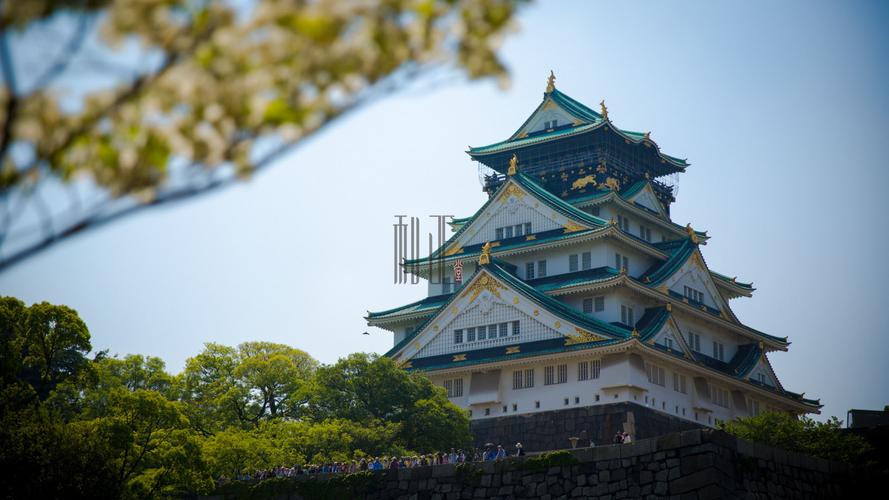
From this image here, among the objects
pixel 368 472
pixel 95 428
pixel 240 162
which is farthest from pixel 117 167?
pixel 368 472

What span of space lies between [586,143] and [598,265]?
31.1ft

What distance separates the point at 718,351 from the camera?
6662 centimetres

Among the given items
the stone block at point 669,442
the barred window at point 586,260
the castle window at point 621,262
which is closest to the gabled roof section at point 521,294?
the barred window at point 586,260

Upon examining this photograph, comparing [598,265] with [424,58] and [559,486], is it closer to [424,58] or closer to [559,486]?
[559,486]

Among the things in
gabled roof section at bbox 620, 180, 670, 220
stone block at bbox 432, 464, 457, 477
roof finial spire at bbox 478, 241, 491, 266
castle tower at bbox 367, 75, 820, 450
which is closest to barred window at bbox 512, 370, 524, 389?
castle tower at bbox 367, 75, 820, 450

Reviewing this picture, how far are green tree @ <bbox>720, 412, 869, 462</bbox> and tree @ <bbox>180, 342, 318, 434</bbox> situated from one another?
767 inches

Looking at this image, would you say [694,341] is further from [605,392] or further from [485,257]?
[485,257]

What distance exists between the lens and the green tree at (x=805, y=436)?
4609cm

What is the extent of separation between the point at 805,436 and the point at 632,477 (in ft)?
41.7

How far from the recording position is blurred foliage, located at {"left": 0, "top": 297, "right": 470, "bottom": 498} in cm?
3772

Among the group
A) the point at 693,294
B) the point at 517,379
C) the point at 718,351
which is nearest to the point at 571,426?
the point at 517,379

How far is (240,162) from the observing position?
8.93 meters

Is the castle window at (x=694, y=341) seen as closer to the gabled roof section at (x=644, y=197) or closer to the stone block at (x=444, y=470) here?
the gabled roof section at (x=644, y=197)

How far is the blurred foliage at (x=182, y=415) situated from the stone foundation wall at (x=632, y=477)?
10.7 ft
